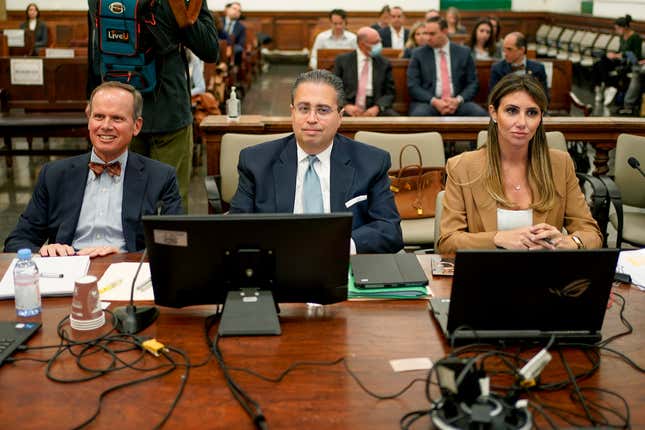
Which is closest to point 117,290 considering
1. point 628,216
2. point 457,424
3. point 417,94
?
point 457,424

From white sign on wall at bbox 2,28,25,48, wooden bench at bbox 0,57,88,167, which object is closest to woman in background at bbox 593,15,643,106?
wooden bench at bbox 0,57,88,167

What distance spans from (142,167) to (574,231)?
1.67m

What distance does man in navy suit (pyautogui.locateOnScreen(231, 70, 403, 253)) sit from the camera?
281 centimetres

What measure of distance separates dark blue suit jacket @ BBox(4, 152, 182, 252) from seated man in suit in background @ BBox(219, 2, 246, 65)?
8.46 metres

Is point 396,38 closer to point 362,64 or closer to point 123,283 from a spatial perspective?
point 362,64

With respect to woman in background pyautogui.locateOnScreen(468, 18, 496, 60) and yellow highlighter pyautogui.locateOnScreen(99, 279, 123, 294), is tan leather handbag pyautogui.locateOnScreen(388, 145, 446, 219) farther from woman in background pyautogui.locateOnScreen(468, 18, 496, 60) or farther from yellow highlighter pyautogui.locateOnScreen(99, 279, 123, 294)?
woman in background pyautogui.locateOnScreen(468, 18, 496, 60)

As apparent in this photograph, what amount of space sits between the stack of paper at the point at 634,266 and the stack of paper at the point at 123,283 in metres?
1.45

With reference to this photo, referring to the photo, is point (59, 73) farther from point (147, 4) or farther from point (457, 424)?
point (457, 424)

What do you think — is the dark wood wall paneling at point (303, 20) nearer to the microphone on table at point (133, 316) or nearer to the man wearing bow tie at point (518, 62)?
the man wearing bow tie at point (518, 62)

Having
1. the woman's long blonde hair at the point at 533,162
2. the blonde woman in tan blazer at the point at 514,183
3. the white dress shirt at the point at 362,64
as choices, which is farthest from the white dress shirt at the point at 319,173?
the white dress shirt at the point at 362,64

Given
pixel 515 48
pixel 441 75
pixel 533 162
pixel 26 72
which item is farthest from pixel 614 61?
pixel 533 162

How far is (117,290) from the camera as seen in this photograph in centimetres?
223

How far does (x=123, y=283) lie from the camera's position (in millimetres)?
2283

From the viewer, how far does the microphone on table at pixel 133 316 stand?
76.8 inches
